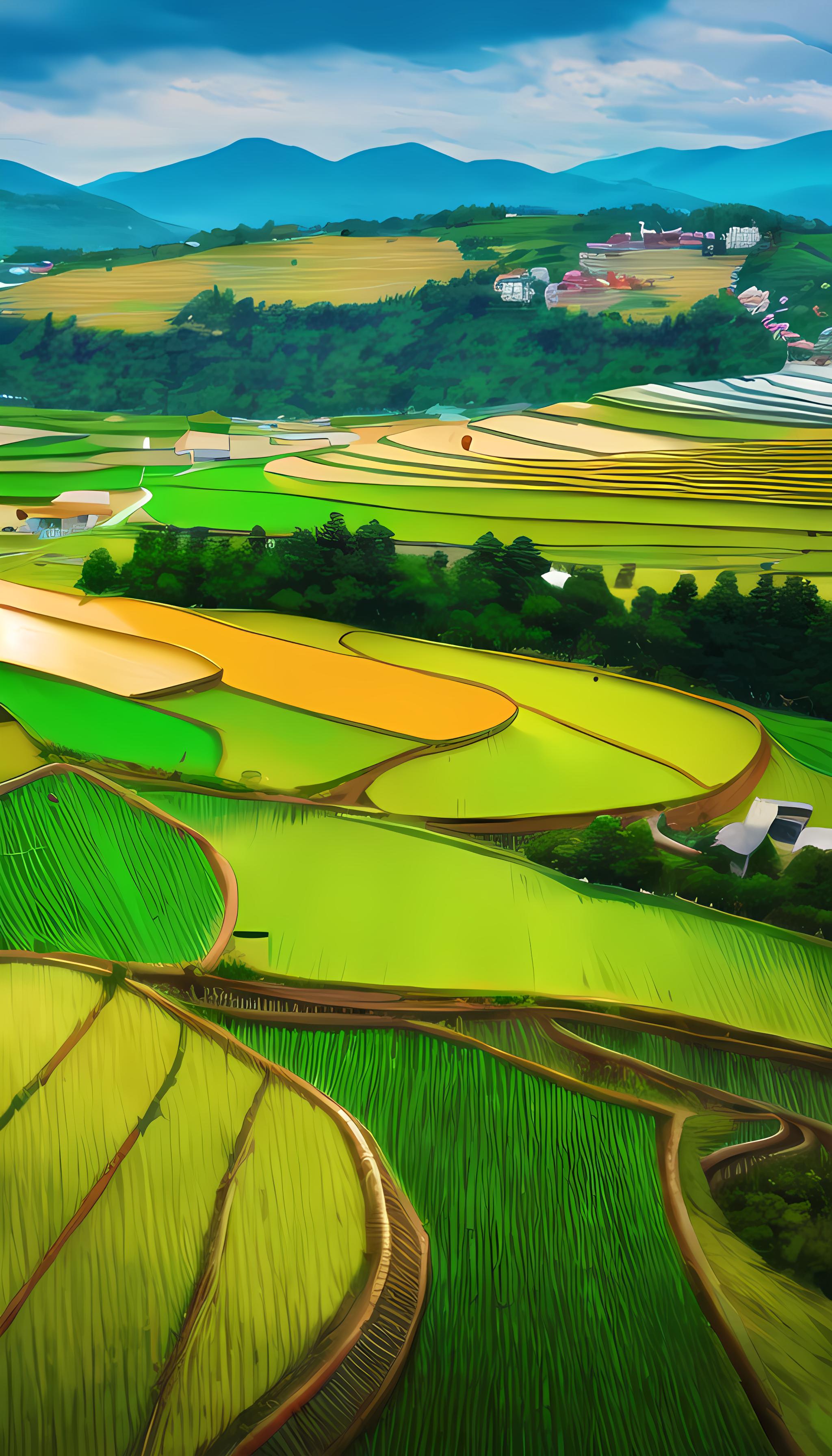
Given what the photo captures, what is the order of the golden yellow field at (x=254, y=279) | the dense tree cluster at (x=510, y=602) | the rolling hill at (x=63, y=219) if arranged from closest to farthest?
the dense tree cluster at (x=510, y=602) → the rolling hill at (x=63, y=219) → the golden yellow field at (x=254, y=279)

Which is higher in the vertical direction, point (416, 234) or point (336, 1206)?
point (416, 234)

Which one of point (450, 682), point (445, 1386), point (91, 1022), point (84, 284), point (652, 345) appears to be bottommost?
point (445, 1386)

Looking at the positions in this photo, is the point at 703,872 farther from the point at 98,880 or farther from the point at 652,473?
the point at 652,473

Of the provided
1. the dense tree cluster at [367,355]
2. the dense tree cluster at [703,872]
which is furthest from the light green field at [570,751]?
the dense tree cluster at [367,355]

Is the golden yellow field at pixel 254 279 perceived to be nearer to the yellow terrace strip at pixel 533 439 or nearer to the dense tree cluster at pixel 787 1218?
the yellow terrace strip at pixel 533 439

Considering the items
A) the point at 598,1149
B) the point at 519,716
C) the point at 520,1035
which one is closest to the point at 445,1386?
the point at 598,1149

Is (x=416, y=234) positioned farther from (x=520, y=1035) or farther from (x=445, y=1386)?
(x=445, y=1386)

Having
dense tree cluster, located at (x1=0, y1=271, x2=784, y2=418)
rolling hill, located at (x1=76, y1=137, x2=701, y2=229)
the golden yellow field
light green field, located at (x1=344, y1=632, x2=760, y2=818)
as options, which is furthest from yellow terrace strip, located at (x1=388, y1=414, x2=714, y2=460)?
light green field, located at (x1=344, y1=632, x2=760, y2=818)
